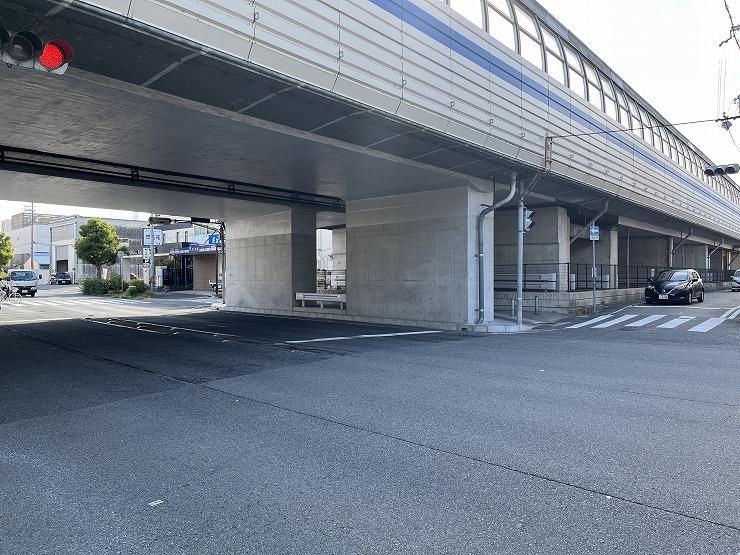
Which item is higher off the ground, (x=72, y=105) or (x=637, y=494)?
(x=72, y=105)

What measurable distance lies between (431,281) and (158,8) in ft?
39.4

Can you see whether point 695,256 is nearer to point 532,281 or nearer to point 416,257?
point 532,281

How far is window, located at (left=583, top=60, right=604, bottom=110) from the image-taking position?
71.5 ft

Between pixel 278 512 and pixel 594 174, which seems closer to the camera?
pixel 278 512


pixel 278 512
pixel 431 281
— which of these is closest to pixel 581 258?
pixel 431 281

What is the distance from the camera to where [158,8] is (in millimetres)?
6898

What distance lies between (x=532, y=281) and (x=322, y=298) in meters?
9.22

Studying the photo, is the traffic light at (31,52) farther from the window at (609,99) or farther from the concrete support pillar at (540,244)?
the window at (609,99)

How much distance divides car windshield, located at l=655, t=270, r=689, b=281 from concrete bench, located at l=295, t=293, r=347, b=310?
49.0 feet

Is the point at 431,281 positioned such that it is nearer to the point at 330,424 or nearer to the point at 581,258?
the point at 330,424

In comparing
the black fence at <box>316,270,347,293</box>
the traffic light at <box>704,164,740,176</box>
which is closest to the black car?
the traffic light at <box>704,164,740,176</box>

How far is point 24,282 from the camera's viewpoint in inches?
1564

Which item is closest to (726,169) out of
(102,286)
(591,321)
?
(591,321)

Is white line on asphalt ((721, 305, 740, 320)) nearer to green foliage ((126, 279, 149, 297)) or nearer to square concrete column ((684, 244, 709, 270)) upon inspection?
square concrete column ((684, 244, 709, 270))
